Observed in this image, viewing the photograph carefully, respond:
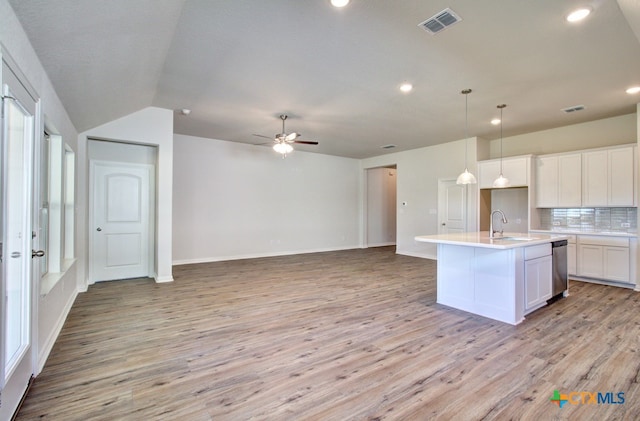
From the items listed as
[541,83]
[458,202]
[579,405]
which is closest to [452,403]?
[579,405]

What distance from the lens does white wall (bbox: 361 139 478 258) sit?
720 cm

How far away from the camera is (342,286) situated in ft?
16.6

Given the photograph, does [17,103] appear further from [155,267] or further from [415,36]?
[155,267]

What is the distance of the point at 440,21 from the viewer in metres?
2.69

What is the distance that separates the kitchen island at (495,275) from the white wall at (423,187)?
10.6 feet

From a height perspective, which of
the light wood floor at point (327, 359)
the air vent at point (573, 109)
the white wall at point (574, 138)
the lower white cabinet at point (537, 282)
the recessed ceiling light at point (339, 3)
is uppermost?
the air vent at point (573, 109)

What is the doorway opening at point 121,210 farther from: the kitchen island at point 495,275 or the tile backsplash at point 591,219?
the tile backsplash at point 591,219

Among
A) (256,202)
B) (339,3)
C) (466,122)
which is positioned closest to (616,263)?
(466,122)

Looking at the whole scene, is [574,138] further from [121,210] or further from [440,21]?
[121,210]

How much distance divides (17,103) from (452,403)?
3483mm

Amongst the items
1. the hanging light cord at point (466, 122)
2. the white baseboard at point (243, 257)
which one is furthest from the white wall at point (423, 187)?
the white baseboard at point (243, 257)

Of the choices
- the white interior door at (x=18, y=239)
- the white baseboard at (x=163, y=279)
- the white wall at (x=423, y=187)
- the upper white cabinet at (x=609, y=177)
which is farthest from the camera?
the white wall at (x=423, y=187)

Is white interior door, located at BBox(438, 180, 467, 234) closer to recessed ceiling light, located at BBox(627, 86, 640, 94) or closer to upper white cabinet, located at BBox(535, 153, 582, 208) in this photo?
upper white cabinet, located at BBox(535, 153, 582, 208)

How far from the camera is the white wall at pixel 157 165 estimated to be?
4672mm
